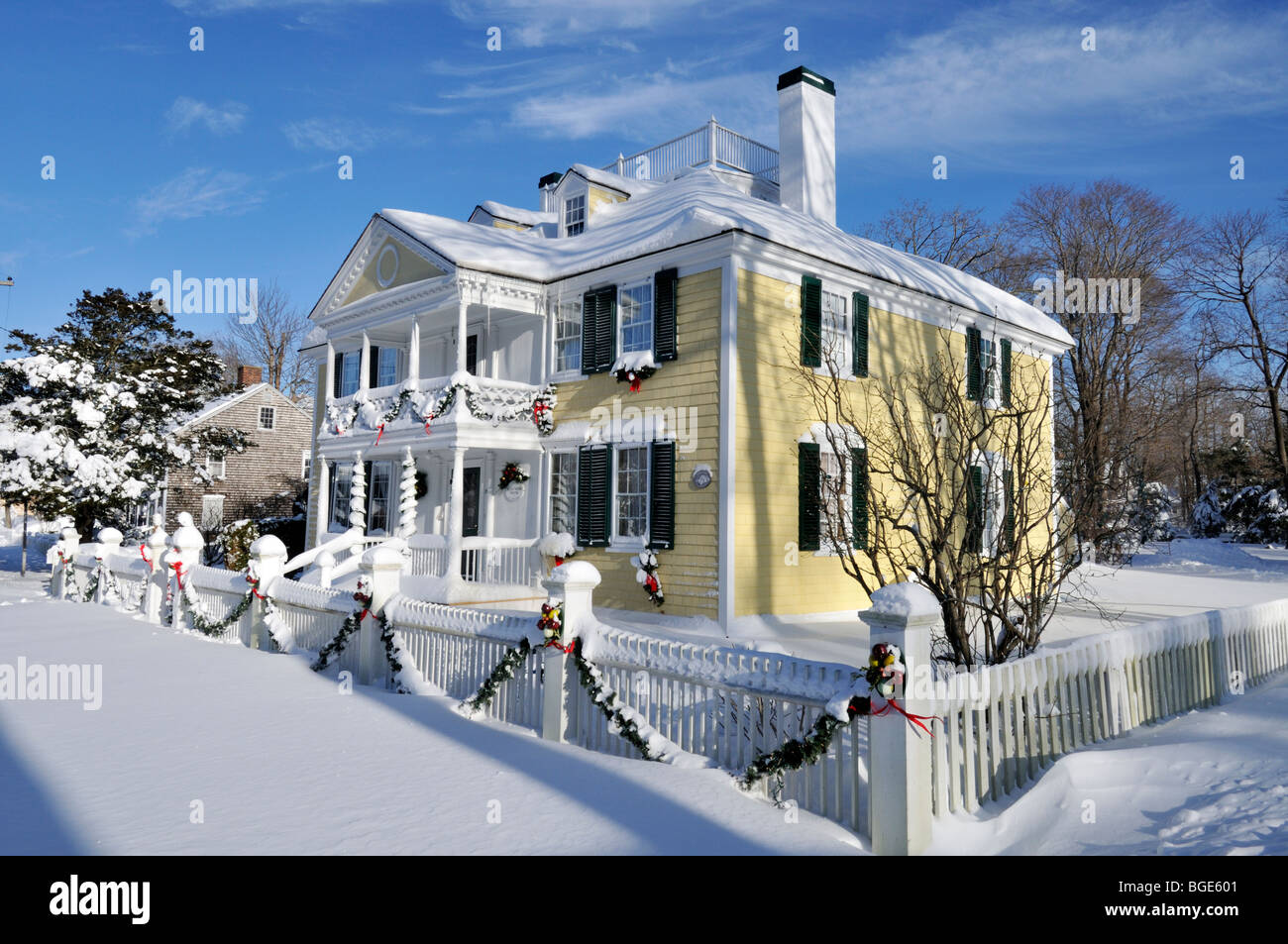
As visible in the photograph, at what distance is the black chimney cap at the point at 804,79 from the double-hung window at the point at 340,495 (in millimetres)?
12438

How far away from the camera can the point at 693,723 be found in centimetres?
584

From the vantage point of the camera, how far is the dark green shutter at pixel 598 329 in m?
14.0

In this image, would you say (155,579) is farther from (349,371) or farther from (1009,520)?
(1009,520)

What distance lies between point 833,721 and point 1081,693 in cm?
268

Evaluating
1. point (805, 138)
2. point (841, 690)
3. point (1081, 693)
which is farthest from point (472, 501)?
point (841, 690)

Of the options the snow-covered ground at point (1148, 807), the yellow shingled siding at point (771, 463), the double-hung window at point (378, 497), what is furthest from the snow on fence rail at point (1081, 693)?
the double-hung window at point (378, 497)

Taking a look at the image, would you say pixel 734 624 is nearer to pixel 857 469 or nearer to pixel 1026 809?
pixel 857 469

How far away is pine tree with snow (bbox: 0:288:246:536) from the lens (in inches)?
889

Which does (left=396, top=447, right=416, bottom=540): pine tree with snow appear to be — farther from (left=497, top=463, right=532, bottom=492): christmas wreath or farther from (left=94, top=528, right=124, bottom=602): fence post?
(left=94, top=528, right=124, bottom=602): fence post

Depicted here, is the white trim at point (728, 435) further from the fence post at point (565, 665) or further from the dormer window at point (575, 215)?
the dormer window at point (575, 215)

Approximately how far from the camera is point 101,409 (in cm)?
2352

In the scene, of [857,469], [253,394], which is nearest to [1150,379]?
[857,469]

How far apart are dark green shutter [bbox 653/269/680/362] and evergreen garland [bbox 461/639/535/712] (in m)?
6.99
